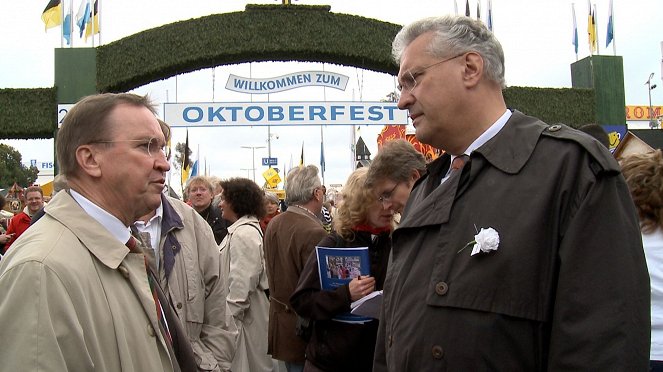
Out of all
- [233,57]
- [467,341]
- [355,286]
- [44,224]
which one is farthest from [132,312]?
[233,57]

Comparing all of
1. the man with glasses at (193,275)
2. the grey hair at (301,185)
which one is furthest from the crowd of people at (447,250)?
the grey hair at (301,185)

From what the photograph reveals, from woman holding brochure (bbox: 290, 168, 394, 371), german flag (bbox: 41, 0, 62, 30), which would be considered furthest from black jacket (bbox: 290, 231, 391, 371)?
german flag (bbox: 41, 0, 62, 30)

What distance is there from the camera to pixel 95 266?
1.91 m

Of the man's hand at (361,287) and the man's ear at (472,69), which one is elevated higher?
the man's ear at (472,69)

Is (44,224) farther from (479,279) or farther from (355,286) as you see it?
(355,286)

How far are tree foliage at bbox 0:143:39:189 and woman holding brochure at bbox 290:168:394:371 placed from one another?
5887 cm

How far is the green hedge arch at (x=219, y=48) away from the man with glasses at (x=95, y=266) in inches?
398

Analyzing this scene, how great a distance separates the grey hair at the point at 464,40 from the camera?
217 centimetres

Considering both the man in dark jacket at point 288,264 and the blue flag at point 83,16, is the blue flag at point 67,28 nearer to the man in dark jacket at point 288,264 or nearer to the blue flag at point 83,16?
the blue flag at point 83,16

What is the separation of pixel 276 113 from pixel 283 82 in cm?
71

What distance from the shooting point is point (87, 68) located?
38.9 feet

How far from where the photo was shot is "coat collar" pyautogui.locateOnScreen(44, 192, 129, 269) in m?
1.92

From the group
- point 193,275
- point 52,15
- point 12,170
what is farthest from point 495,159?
point 12,170

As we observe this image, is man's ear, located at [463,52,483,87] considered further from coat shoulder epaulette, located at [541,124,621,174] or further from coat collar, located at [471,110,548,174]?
coat shoulder epaulette, located at [541,124,621,174]
